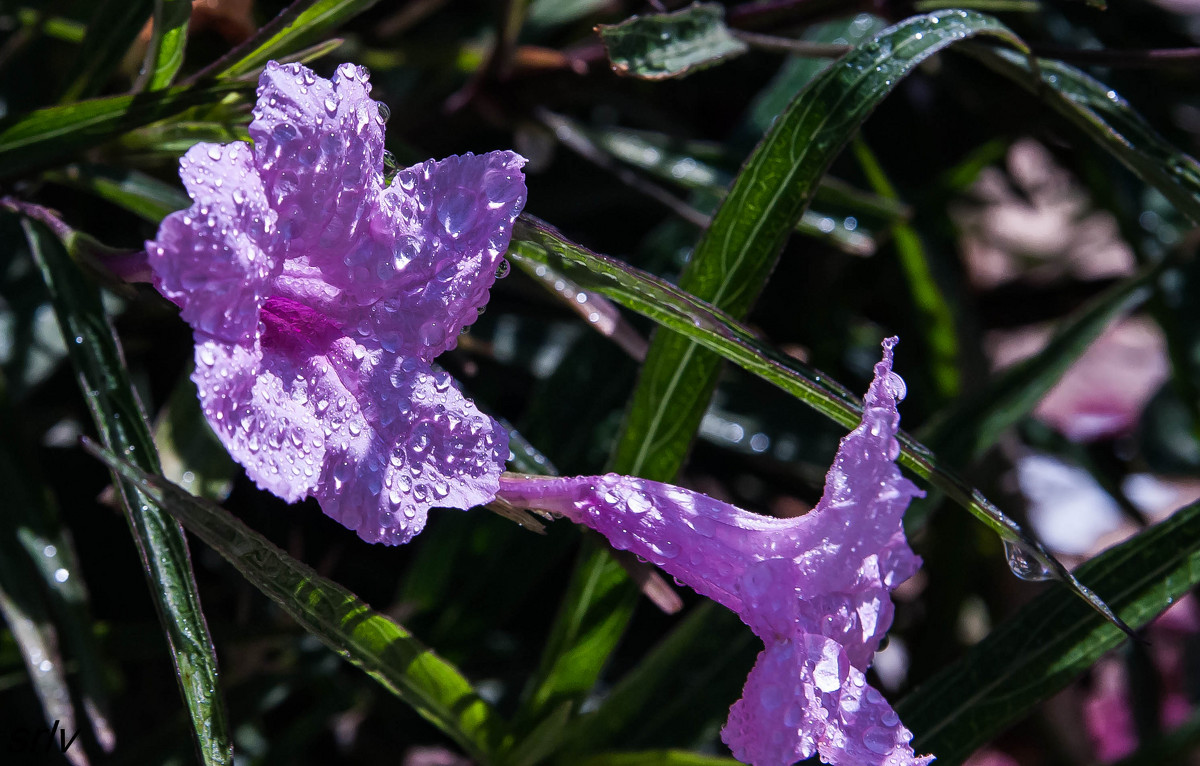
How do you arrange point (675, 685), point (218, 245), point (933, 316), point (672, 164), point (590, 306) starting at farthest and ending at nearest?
point (933, 316) < point (672, 164) < point (675, 685) < point (590, 306) < point (218, 245)

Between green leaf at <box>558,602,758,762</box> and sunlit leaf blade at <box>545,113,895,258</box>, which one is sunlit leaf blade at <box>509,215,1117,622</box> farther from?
sunlit leaf blade at <box>545,113,895,258</box>

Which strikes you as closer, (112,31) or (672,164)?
(112,31)

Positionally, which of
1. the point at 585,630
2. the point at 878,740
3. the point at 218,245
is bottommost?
the point at 585,630

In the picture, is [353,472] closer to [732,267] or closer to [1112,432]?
[732,267]

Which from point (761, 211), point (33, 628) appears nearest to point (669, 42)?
point (761, 211)

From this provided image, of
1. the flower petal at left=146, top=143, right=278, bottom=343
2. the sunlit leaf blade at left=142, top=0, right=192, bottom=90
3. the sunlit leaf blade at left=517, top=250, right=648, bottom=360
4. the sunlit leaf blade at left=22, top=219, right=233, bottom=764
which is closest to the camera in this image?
the flower petal at left=146, top=143, right=278, bottom=343

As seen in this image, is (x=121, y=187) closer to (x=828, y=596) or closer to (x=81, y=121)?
(x=81, y=121)

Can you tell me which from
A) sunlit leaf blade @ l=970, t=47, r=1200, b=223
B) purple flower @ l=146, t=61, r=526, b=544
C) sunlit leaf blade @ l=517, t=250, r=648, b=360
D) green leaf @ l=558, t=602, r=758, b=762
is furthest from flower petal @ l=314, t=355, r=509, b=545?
sunlit leaf blade @ l=970, t=47, r=1200, b=223
